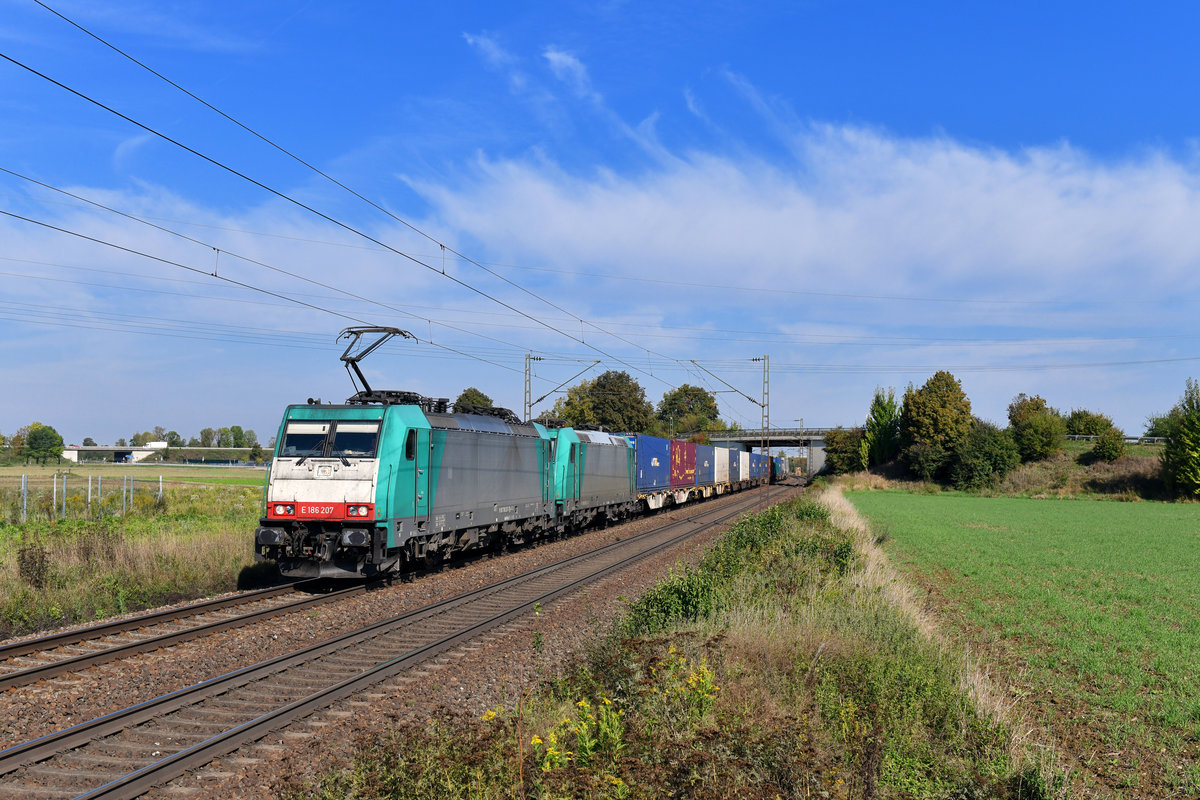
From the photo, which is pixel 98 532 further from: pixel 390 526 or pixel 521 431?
pixel 521 431

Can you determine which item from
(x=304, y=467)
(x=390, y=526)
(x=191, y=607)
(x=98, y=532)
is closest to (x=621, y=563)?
(x=390, y=526)

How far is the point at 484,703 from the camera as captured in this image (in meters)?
8.23

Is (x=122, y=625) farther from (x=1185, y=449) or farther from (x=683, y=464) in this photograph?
(x=1185, y=449)

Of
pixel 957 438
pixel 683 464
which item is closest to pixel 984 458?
pixel 957 438

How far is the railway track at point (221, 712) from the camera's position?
20.0ft

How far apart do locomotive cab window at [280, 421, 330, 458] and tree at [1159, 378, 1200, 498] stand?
55.4 metres

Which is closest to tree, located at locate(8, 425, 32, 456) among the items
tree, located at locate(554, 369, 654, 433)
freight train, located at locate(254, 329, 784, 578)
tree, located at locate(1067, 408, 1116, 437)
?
tree, located at locate(554, 369, 654, 433)

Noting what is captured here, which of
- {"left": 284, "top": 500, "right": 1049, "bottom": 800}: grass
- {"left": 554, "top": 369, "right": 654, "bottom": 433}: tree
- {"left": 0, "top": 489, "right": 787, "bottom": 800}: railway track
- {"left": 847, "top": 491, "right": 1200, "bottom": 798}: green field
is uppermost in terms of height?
{"left": 554, "top": 369, "right": 654, "bottom": 433}: tree

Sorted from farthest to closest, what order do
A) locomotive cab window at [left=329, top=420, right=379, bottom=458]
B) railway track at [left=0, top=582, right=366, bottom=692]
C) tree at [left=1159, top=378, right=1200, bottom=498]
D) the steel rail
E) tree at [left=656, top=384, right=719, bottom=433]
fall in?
tree at [left=656, top=384, right=719, bottom=433] → tree at [left=1159, top=378, right=1200, bottom=498] → locomotive cab window at [left=329, top=420, right=379, bottom=458] → the steel rail → railway track at [left=0, top=582, right=366, bottom=692]

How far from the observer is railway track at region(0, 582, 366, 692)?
8.77 meters

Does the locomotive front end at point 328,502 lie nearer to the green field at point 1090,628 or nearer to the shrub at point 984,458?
the green field at point 1090,628

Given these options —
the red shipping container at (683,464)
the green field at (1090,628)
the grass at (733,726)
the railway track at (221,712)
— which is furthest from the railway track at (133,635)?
the red shipping container at (683,464)

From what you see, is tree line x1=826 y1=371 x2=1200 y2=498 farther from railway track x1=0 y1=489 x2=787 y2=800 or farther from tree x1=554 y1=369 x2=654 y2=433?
railway track x1=0 y1=489 x2=787 y2=800

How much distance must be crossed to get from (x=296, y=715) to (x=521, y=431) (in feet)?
43.7
